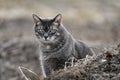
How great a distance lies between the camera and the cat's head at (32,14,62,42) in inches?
455

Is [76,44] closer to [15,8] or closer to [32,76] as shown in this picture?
[32,76]

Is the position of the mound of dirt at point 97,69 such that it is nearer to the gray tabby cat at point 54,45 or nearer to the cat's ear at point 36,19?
the gray tabby cat at point 54,45

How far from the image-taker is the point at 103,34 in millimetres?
20984

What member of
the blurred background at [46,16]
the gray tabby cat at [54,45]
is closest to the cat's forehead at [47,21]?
the gray tabby cat at [54,45]

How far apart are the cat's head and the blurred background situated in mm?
5322

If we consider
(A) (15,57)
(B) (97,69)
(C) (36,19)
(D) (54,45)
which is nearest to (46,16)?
(A) (15,57)

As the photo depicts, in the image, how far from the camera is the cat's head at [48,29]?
1155cm

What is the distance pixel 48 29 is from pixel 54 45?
315 mm

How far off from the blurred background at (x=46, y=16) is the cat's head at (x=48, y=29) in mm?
5322

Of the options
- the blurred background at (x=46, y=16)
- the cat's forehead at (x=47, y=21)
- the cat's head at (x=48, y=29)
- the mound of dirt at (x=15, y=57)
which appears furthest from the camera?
the blurred background at (x=46, y=16)

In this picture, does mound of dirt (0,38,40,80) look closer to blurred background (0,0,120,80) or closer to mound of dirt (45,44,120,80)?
blurred background (0,0,120,80)

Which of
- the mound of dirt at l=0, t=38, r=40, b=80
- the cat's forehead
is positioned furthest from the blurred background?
the cat's forehead

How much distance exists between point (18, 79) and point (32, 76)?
6.39 metres

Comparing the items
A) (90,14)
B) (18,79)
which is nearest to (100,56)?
(18,79)
